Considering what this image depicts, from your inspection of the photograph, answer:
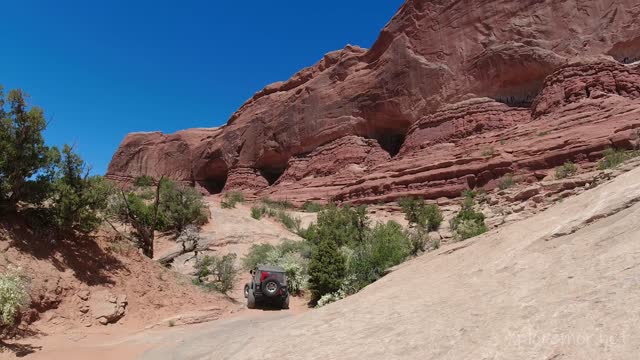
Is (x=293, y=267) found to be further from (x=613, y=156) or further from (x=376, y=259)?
Result: (x=613, y=156)

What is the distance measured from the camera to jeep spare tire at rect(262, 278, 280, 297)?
12445mm

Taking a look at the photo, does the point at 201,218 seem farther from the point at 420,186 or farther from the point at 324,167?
the point at 324,167

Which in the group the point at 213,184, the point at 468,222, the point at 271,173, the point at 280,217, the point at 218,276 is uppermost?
the point at 213,184

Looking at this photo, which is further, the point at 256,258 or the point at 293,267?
the point at 256,258

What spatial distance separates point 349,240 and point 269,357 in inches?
650

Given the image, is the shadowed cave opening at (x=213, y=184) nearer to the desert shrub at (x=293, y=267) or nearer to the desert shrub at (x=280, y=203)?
the desert shrub at (x=280, y=203)

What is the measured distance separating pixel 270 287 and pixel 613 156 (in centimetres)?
1698

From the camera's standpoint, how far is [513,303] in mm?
2988

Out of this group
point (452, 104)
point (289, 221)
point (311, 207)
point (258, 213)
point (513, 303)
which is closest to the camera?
point (513, 303)

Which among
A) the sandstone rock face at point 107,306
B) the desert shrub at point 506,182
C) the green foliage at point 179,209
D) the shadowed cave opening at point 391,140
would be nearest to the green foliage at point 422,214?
the desert shrub at point 506,182

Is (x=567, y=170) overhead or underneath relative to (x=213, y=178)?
underneath

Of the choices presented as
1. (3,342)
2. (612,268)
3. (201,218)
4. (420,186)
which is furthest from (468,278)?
Answer: (420,186)

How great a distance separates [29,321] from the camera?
8266 mm

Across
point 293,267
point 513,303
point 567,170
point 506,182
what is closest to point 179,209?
point 293,267
